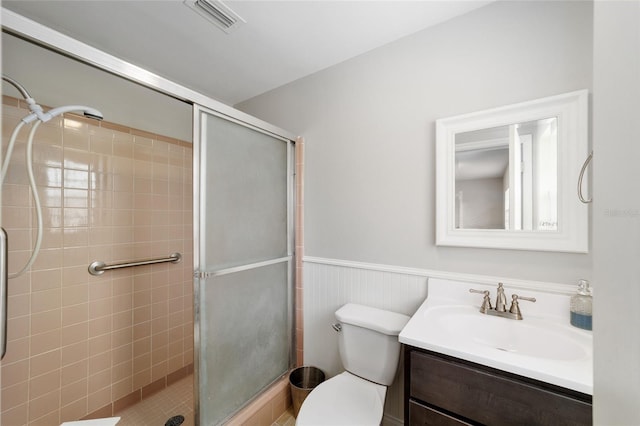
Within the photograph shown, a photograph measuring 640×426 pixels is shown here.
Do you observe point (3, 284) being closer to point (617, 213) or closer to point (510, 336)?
point (617, 213)

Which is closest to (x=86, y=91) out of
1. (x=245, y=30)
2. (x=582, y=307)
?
(x=245, y=30)

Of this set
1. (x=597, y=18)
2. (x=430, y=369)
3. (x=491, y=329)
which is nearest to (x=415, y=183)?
(x=491, y=329)

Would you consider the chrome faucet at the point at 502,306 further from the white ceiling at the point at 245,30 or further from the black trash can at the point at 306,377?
the white ceiling at the point at 245,30

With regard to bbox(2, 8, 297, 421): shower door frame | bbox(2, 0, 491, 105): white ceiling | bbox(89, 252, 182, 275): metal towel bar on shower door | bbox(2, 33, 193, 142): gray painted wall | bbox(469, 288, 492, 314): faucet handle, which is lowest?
bbox(469, 288, 492, 314): faucet handle

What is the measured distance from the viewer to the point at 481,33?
1.40 m

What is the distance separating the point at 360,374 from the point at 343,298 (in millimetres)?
453

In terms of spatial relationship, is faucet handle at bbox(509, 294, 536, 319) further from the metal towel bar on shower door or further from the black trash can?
the metal towel bar on shower door

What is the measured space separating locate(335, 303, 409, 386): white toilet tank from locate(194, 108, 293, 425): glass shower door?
529 millimetres

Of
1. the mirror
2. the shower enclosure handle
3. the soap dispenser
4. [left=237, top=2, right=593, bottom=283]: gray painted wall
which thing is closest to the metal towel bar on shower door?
the shower enclosure handle

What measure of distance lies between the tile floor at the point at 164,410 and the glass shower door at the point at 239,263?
43cm

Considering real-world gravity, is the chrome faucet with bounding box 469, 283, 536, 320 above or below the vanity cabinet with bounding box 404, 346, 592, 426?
above

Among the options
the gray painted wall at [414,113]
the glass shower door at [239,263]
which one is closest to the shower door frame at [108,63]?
the glass shower door at [239,263]

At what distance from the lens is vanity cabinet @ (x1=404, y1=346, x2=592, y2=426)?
0.84 metres

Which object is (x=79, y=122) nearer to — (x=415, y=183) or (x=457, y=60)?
(x=415, y=183)
